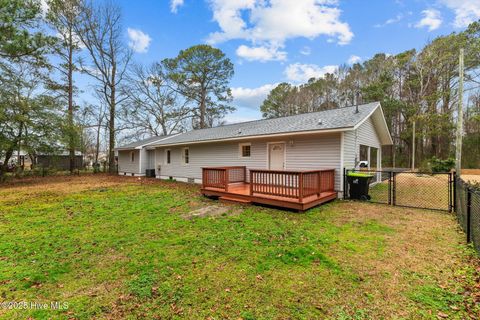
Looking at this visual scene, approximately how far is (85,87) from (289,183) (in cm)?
2166

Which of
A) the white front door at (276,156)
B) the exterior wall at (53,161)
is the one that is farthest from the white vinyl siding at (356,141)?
the exterior wall at (53,161)

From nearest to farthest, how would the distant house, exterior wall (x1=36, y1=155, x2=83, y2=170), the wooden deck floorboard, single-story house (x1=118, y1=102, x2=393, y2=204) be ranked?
1. the wooden deck floorboard
2. single-story house (x1=118, y1=102, x2=393, y2=204)
3. the distant house
4. exterior wall (x1=36, y1=155, x2=83, y2=170)

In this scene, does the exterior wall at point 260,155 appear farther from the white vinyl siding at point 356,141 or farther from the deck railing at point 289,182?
the deck railing at point 289,182

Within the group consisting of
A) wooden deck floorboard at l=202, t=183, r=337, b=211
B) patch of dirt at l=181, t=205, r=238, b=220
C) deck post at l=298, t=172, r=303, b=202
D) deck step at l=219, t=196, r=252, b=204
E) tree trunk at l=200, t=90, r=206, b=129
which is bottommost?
patch of dirt at l=181, t=205, r=238, b=220

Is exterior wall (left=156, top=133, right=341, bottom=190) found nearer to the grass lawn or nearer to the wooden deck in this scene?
the wooden deck

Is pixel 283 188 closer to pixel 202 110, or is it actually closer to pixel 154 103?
pixel 202 110

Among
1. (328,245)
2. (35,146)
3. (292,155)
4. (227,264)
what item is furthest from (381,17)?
(35,146)

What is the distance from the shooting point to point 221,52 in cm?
2205

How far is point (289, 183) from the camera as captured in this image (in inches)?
246

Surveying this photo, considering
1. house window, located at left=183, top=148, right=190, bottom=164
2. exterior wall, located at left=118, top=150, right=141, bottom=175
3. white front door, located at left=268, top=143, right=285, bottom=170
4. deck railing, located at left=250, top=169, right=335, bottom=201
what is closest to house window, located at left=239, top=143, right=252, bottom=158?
white front door, located at left=268, top=143, right=285, bottom=170

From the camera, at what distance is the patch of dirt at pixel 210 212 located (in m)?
5.85

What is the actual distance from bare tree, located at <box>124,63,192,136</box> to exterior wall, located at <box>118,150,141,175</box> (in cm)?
442

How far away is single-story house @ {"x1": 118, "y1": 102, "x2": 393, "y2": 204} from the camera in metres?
7.74

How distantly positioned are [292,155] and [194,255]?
20.6ft
